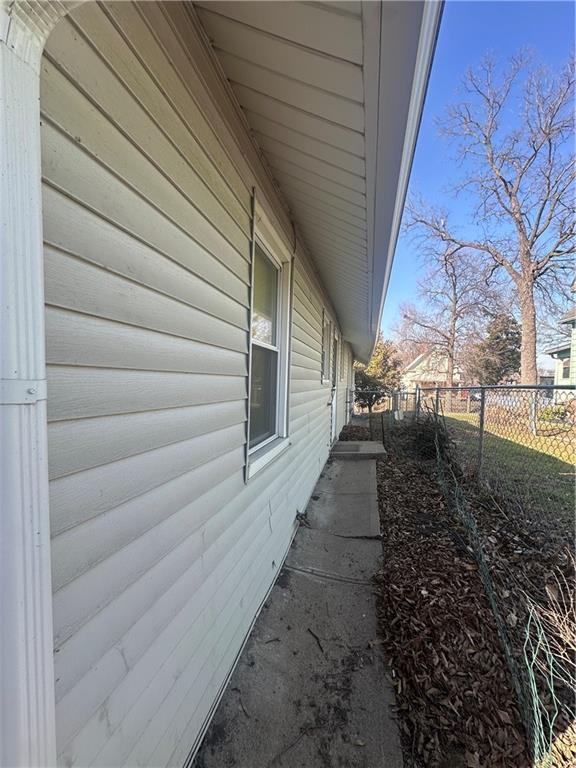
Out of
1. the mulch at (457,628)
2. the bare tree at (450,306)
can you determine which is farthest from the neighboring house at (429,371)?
the mulch at (457,628)

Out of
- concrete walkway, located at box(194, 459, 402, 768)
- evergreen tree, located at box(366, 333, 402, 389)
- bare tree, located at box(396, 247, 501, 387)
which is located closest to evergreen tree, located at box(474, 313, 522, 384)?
bare tree, located at box(396, 247, 501, 387)

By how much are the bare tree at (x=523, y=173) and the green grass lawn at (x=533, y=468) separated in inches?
519

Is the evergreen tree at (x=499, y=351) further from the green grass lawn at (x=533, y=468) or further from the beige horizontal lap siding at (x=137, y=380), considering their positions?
the beige horizontal lap siding at (x=137, y=380)

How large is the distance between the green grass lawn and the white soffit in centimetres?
226

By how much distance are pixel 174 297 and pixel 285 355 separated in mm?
1886

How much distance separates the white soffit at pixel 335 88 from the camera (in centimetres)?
113

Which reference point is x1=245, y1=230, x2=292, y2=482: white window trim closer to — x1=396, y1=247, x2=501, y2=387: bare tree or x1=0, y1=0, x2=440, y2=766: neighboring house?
x1=0, y1=0, x2=440, y2=766: neighboring house

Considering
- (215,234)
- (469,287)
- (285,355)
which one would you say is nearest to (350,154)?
(215,234)

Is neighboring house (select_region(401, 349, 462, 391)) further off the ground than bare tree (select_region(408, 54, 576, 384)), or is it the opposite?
bare tree (select_region(408, 54, 576, 384))

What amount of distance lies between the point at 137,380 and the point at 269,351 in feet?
6.32

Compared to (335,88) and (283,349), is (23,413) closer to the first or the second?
(335,88)

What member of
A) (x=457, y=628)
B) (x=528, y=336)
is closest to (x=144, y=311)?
(x=457, y=628)

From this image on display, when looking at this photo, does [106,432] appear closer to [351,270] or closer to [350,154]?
[350,154]

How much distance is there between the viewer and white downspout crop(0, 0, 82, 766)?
2.15 ft
